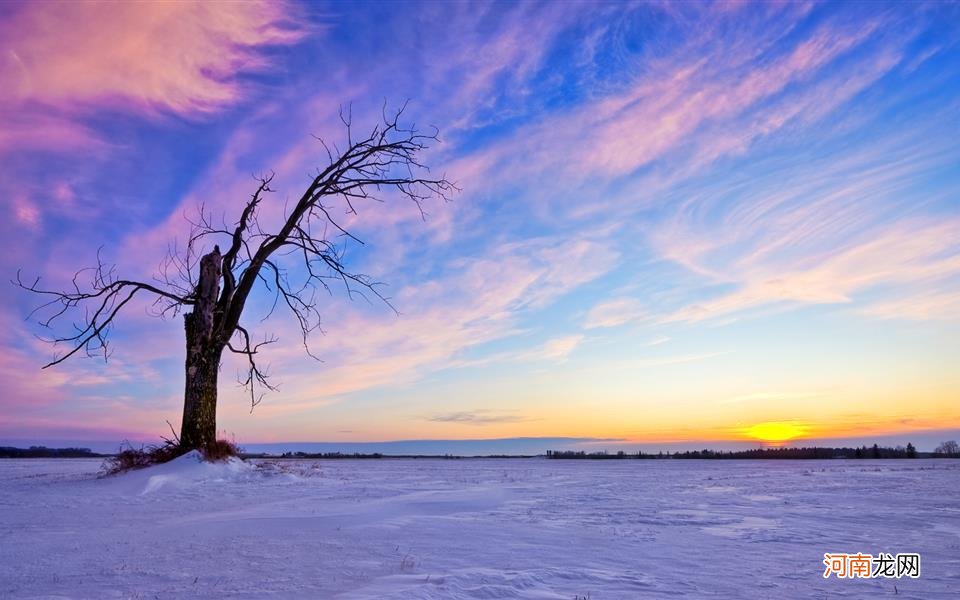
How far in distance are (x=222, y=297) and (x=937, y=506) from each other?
48.1 ft

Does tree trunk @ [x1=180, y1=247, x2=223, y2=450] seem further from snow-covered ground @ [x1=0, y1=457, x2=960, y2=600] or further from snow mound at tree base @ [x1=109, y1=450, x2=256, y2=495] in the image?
snow-covered ground @ [x1=0, y1=457, x2=960, y2=600]

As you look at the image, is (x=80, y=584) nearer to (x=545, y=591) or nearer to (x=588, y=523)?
(x=545, y=591)

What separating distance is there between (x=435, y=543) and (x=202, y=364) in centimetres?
926
